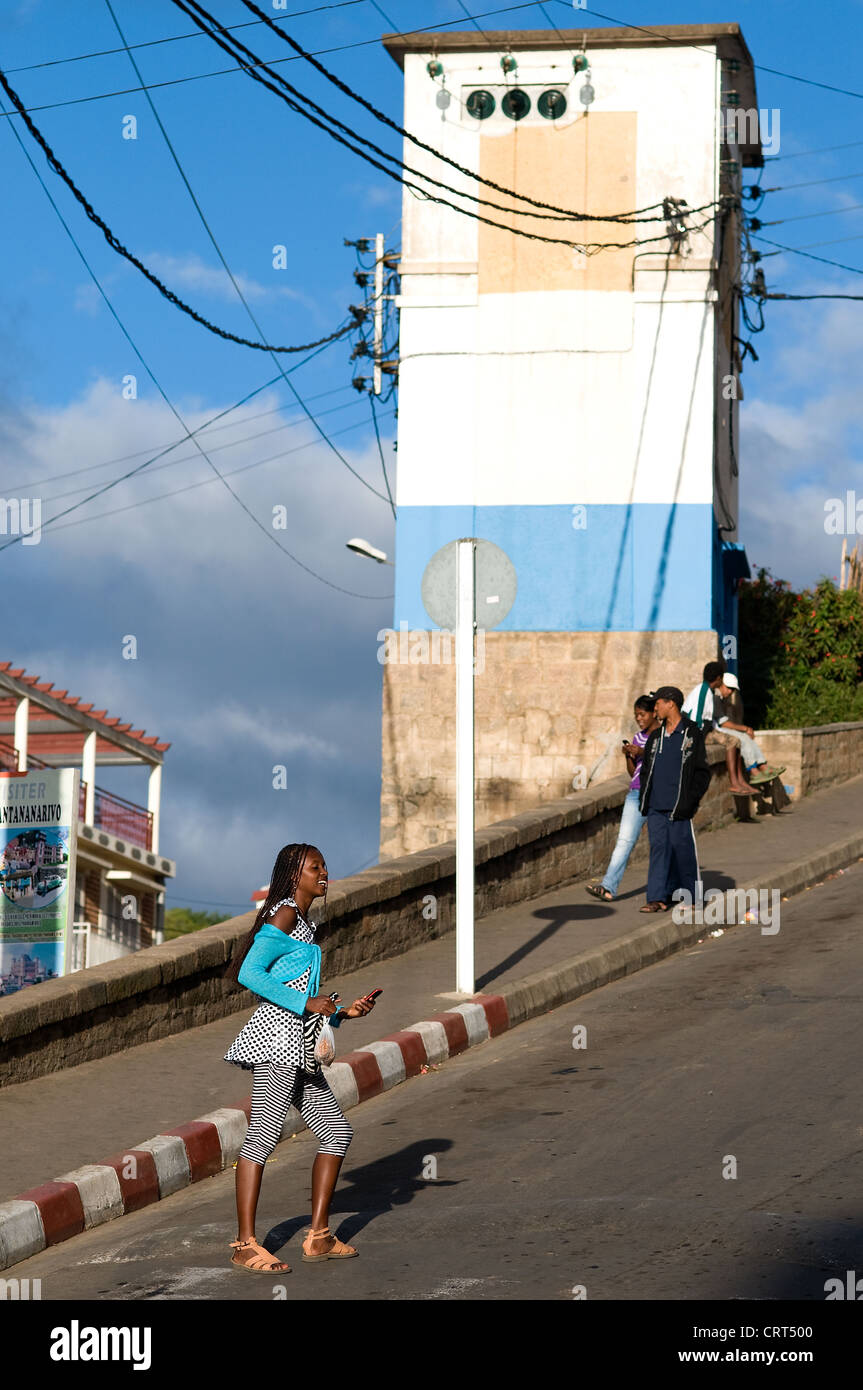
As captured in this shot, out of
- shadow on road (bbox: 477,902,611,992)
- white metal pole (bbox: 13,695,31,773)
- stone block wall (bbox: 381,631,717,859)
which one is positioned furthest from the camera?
white metal pole (bbox: 13,695,31,773)

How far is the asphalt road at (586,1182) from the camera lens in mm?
5875

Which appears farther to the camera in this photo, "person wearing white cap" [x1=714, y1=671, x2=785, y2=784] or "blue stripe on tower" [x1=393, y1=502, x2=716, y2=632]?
"blue stripe on tower" [x1=393, y1=502, x2=716, y2=632]

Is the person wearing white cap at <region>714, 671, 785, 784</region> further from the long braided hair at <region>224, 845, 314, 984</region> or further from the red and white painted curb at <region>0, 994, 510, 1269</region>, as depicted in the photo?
the long braided hair at <region>224, 845, 314, 984</region>

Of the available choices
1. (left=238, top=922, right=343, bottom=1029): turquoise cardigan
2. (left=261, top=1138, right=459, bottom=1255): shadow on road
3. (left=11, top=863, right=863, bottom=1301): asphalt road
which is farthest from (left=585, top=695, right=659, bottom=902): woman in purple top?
(left=238, top=922, right=343, bottom=1029): turquoise cardigan

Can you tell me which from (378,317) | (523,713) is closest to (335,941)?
(523,713)

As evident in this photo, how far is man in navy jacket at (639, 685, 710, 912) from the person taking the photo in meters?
12.8

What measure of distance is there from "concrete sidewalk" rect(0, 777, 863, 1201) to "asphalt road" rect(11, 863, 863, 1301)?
529 mm

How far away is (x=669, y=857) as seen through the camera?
13102 millimetres

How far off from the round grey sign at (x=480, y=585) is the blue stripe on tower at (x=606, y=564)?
10.8 metres

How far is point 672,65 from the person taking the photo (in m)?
21.3

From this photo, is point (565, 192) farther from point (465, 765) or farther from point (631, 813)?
point (465, 765)

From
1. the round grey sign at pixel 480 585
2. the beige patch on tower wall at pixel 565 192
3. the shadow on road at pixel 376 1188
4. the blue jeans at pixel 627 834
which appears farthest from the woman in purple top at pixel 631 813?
the beige patch on tower wall at pixel 565 192

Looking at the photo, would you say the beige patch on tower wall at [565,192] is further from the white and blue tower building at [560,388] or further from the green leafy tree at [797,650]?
the green leafy tree at [797,650]

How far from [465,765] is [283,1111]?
14.5 feet
